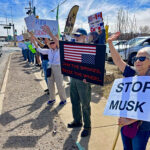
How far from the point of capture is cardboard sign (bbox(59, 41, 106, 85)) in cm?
234

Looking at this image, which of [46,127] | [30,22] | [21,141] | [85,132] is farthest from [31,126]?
[30,22]

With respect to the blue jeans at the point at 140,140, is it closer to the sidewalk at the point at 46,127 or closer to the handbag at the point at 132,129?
the handbag at the point at 132,129

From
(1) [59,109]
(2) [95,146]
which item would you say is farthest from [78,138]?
(1) [59,109]

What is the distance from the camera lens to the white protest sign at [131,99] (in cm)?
141

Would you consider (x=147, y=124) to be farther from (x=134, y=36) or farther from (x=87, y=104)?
(x=134, y=36)

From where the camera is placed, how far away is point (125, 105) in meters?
1.55

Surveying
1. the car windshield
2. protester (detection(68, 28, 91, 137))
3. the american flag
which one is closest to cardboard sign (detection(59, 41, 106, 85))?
the american flag

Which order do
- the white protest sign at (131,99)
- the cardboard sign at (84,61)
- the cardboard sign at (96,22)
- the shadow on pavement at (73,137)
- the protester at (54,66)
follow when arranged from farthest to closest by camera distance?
1. the cardboard sign at (96,22)
2. the protester at (54,66)
3. the shadow on pavement at (73,137)
4. the cardboard sign at (84,61)
5. the white protest sign at (131,99)

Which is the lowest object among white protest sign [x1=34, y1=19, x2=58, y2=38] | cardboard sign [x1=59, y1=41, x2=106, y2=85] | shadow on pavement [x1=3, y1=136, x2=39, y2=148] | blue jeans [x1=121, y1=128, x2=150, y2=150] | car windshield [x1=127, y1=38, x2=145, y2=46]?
shadow on pavement [x1=3, y1=136, x2=39, y2=148]

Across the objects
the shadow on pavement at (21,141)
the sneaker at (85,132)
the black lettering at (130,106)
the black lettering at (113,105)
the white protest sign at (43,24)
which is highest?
the white protest sign at (43,24)

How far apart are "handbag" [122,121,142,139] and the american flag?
111 cm

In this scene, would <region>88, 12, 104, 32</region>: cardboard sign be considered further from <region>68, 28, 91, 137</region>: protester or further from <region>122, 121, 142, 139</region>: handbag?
<region>122, 121, 142, 139</region>: handbag

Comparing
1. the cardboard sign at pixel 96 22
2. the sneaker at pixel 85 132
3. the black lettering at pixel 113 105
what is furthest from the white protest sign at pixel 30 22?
the black lettering at pixel 113 105

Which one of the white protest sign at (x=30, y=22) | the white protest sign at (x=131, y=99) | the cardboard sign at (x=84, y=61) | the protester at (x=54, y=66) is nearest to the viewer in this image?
the white protest sign at (x=131, y=99)
